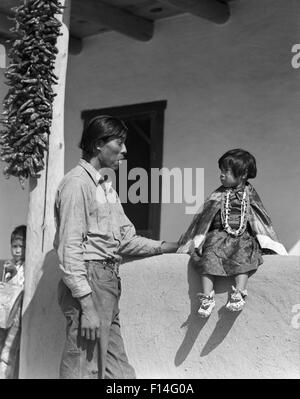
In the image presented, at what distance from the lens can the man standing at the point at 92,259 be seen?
4.13 meters

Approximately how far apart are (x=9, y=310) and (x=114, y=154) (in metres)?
1.77

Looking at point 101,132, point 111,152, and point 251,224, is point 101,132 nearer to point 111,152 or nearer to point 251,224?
point 111,152

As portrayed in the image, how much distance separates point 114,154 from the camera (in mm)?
4469

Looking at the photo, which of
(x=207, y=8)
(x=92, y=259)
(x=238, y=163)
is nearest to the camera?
(x=92, y=259)

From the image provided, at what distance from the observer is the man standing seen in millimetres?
4133

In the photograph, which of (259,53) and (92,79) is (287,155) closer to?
(259,53)

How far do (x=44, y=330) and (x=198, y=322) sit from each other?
111 centimetres

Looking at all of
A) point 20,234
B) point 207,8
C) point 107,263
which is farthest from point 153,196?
point 107,263

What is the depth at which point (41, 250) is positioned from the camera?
5.54m

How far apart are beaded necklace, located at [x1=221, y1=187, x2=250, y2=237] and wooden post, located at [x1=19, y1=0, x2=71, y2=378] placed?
1215 mm

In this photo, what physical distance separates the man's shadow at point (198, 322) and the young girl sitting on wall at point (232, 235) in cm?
7

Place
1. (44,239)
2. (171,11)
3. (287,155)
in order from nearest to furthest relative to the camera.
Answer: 1. (44,239)
2. (287,155)
3. (171,11)

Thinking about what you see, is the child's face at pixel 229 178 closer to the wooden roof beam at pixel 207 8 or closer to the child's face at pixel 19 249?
the child's face at pixel 19 249
